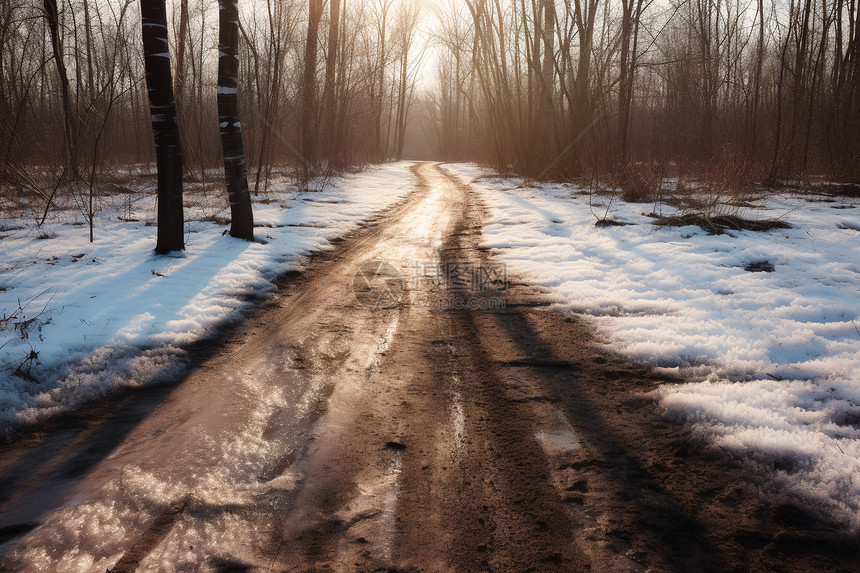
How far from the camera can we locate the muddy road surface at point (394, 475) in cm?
168

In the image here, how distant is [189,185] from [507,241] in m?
10.2

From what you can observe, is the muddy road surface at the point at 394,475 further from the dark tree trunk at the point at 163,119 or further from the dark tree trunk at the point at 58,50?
the dark tree trunk at the point at 58,50

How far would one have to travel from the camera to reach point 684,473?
214 cm

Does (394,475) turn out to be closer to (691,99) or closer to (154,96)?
(154,96)

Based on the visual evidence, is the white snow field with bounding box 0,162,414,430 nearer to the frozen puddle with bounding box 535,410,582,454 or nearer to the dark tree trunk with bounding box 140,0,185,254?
the dark tree trunk with bounding box 140,0,185,254

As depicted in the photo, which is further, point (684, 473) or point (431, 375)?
point (431, 375)

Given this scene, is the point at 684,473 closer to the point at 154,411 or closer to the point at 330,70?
the point at 154,411

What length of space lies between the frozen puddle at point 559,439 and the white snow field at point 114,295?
7.74 ft

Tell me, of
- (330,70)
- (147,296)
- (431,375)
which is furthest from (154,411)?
(330,70)

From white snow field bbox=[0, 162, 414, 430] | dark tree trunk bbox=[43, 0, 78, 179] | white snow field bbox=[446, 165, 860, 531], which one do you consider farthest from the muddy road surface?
dark tree trunk bbox=[43, 0, 78, 179]

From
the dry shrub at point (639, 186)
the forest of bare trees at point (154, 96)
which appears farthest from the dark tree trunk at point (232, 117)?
the dry shrub at point (639, 186)

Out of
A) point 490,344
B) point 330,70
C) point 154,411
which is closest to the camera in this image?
point 154,411

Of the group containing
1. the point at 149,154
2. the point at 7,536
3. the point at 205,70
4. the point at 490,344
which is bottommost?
the point at 7,536

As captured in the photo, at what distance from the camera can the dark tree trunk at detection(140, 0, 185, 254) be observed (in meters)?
5.20
